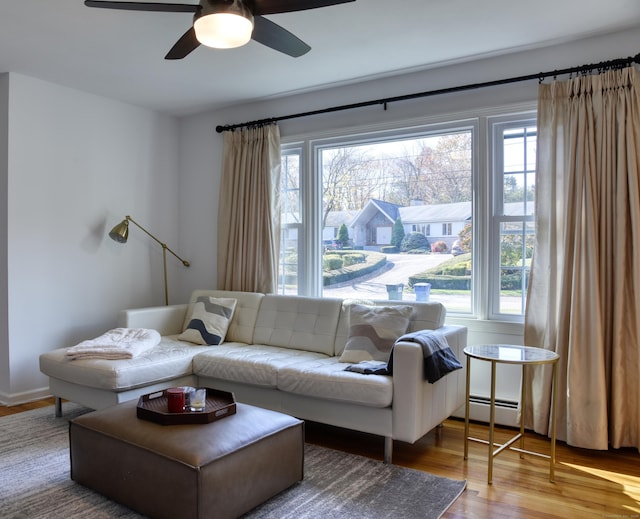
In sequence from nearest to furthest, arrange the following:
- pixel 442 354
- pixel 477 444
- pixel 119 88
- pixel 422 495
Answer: pixel 422 495 → pixel 442 354 → pixel 477 444 → pixel 119 88

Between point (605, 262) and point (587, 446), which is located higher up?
point (605, 262)

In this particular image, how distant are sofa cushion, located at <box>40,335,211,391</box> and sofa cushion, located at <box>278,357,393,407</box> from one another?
79cm

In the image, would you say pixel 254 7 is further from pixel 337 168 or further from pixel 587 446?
pixel 587 446

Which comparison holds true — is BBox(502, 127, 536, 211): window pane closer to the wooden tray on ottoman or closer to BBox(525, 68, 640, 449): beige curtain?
BBox(525, 68, 640, 449): beige curtain

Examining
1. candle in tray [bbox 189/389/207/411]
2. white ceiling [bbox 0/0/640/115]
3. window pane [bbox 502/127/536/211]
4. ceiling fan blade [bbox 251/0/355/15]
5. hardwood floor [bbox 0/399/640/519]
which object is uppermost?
white ceiling [bbox 0/0/640/115]

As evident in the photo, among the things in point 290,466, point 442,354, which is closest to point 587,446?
point 442,354

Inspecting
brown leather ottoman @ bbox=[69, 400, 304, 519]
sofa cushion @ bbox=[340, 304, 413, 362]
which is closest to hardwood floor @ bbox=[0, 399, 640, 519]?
sofa cushion @ bbox=[340, 304, 413, 362]

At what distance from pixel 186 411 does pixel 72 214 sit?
261 centimetres

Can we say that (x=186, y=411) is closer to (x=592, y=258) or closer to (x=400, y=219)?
(x=400, y=219)

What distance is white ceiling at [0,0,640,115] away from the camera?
2.83 meters

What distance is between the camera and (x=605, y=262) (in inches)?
119

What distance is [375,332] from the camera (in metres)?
3.26

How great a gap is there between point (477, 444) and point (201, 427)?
5.79 ft

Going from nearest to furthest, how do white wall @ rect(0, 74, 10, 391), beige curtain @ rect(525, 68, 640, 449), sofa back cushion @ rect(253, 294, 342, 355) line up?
beige curtain @ rect(525, 68, 640, 449)
sofa back cushion @ rect(253, 294, 342, 355)
white wall @ rect(0, 74, 10, 391)
